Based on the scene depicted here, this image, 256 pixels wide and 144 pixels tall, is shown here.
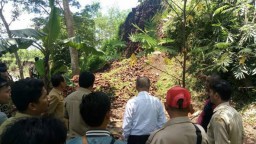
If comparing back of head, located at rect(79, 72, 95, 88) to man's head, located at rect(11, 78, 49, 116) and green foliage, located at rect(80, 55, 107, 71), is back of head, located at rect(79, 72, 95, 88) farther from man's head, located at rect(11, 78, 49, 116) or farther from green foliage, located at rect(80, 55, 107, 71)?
green foliage, located at rect(80, 55, 107, 71)

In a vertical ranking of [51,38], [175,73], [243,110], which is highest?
[51,38]

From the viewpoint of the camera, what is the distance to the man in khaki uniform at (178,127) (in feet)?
7.30

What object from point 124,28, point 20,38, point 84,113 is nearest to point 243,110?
point 20,38

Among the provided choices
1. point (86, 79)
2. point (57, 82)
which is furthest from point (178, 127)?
point (57, 82)

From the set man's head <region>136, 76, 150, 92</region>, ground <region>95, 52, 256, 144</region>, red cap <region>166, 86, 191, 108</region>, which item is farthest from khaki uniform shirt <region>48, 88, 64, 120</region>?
ground <region>95, 52, 256, 144</region>

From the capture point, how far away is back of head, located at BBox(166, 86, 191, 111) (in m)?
2.31

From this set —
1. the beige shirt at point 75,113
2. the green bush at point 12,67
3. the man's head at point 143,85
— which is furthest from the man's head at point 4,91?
the green bush at point 12,67

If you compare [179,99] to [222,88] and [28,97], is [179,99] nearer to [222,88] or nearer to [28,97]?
[222,88]

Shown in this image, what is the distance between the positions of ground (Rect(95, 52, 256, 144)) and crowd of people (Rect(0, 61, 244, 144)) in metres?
3.95

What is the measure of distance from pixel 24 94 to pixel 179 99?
1.26 meters

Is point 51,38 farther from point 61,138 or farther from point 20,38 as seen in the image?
point 61,138

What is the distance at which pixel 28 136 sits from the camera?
1.26 meters

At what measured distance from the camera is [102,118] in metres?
2.10

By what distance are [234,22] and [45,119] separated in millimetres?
8774
